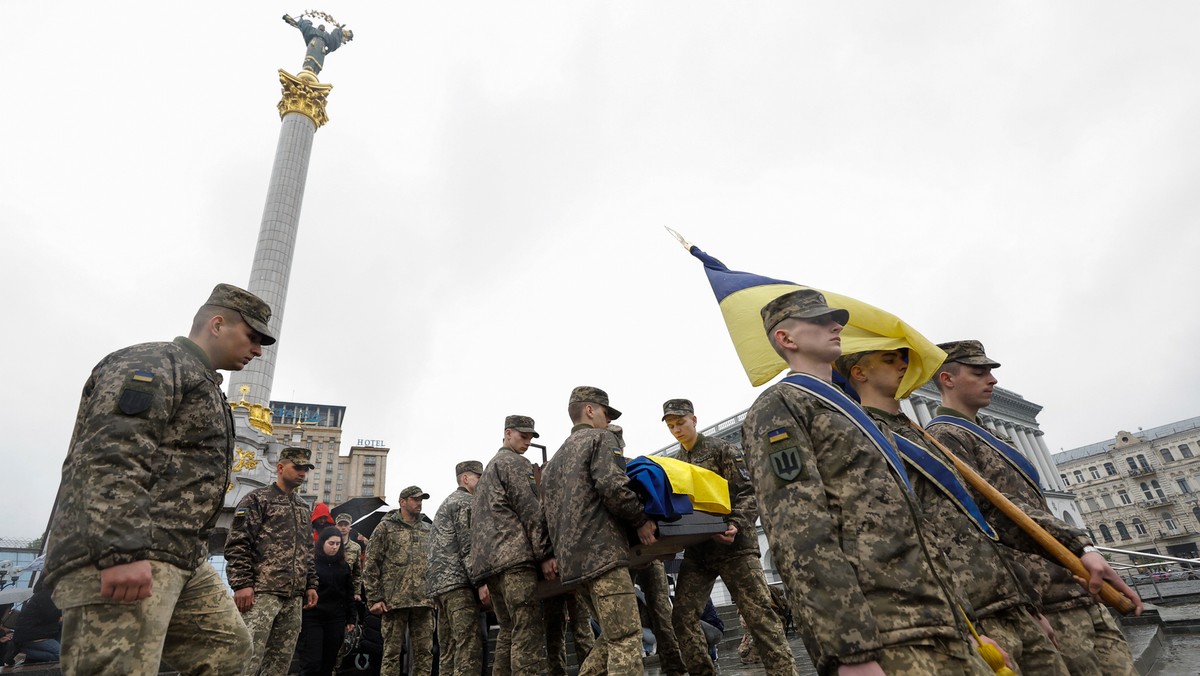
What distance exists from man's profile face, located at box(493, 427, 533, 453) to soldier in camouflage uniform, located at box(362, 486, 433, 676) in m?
1.91

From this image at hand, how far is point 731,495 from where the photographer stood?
5.24 m

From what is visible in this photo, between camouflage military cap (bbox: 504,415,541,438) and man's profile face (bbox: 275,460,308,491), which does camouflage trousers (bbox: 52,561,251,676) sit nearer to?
man's profile face (bbox: 275,460,308,491)

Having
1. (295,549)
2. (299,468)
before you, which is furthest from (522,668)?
(299,468)

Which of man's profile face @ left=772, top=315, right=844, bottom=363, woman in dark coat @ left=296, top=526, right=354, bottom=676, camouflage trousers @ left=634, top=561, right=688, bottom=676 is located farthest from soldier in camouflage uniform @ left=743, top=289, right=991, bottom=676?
woman in dark coat @ left=296, top=526, right=354, bottom=676

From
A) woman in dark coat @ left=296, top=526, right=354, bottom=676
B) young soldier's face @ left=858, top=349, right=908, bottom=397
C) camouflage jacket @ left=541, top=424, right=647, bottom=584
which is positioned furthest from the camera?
woman in dark coat @ left=296, top=526, right=354, bottom=676

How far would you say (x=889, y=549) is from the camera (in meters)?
1.99

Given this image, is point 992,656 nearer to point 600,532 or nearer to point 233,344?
point 600,532

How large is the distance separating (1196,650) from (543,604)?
6.39 m

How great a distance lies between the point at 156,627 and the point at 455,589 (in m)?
3.54

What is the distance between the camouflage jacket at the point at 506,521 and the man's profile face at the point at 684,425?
1.45 metres

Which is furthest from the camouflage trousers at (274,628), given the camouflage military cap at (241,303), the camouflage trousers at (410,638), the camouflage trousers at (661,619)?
the camouflage trousers at (661,619)

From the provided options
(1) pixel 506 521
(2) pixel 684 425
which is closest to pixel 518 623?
(1) pixel 506 521

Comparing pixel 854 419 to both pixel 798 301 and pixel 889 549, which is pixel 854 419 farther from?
pixel 798 301

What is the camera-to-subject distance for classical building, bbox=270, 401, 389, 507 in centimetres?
9952
